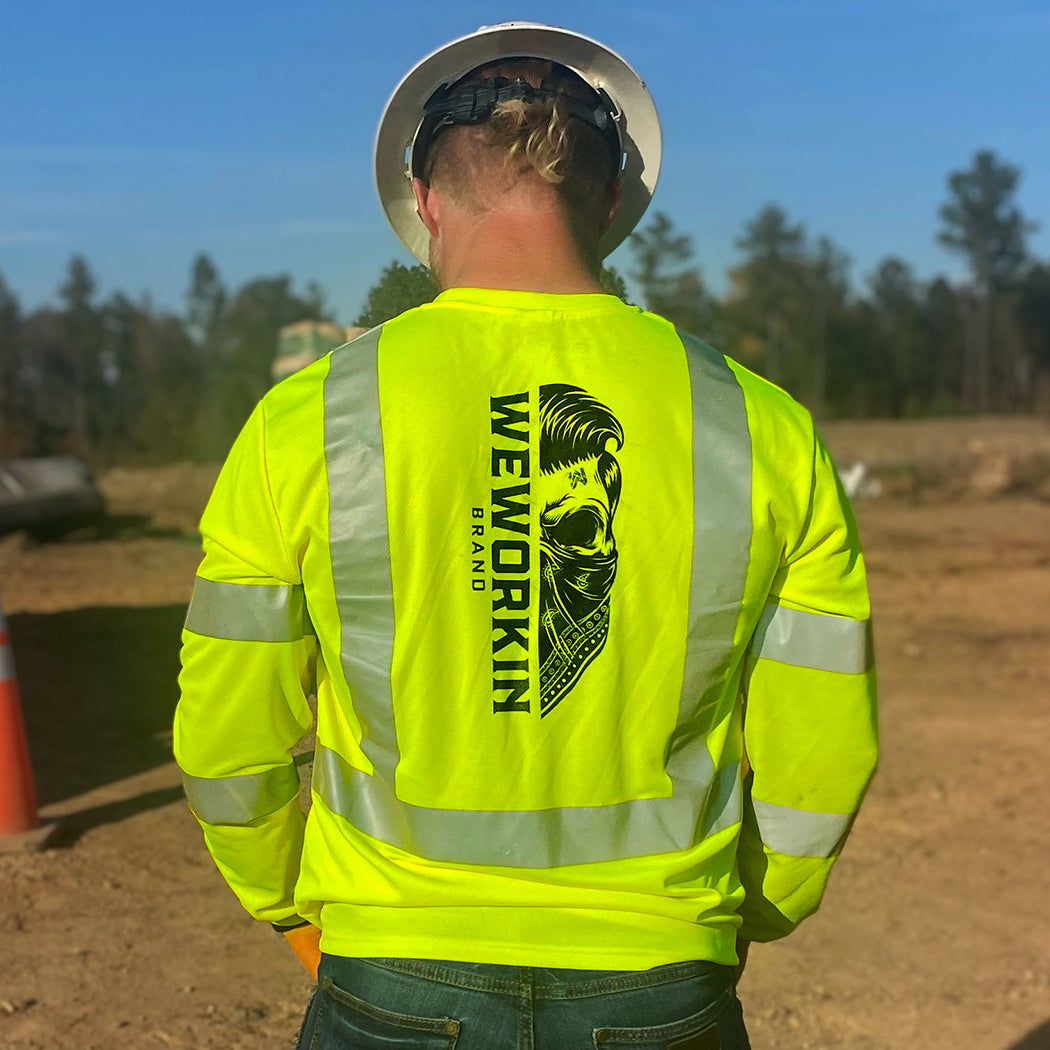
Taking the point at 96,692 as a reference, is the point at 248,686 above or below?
above

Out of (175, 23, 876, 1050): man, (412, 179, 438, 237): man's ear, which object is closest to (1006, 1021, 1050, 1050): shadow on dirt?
(175, 23, 876, 1050): man

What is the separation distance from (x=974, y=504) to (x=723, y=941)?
20724mm

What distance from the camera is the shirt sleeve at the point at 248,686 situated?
5.24 ft

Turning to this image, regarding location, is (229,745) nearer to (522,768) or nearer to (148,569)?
(522,768)

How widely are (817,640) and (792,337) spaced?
60.4 metres

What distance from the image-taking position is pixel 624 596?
5.25 ft

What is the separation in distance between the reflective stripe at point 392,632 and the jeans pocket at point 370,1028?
20 centimetres

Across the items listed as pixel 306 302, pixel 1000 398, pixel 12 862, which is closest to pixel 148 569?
pixel 12 862

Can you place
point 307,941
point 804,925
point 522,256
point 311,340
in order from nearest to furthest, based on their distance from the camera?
point 522,256
point 307,941
point 804,925
point 311,340

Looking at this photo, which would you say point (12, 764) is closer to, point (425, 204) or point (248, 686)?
point (248, 686)

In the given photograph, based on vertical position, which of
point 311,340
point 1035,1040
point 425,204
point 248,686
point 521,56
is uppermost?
point 521,56

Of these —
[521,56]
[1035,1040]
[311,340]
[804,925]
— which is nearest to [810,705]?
[521,56]

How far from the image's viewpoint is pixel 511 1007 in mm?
1538

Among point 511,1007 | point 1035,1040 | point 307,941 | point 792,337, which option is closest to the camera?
point 511,1007
